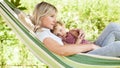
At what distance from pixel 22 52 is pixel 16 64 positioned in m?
0.18

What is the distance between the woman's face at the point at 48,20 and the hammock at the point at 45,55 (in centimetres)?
14

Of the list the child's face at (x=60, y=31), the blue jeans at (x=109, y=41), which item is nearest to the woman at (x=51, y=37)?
the blue jeans at (x=109, y=41)

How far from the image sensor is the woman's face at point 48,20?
3.27 m

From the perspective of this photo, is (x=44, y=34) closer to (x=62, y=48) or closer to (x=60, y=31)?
(x=62, y=48)

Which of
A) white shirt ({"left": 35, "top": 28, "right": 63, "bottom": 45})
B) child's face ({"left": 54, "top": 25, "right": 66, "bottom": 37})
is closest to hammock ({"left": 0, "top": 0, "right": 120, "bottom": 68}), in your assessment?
white shirt ({"left": 35, "top": 28, "right": 63, "bottom": 45})

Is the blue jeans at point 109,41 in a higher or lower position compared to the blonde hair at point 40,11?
lower

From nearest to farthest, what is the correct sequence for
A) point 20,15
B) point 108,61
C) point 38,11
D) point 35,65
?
point 108,61, point 38,11, point 20,15, point 35,65

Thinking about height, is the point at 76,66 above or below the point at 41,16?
below

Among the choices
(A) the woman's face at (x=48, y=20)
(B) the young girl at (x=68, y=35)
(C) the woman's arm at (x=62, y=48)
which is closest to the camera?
(C) the woman's arm at (x=62, y=48)

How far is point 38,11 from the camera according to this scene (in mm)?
3299

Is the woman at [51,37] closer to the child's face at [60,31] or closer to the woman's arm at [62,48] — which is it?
the woman's arm at [62,48]

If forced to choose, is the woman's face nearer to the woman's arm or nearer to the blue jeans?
the woman's arm

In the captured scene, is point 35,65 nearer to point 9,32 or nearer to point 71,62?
point 9,32

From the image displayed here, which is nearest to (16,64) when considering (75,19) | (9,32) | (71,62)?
(9,32)
